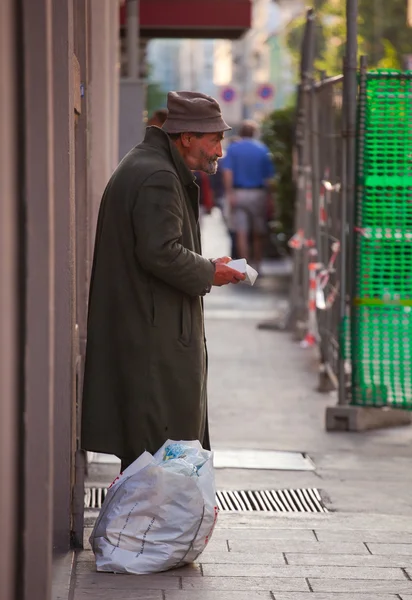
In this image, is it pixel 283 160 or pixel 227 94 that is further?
pixel 227 94

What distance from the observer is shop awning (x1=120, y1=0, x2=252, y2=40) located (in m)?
16.2

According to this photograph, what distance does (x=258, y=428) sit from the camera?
902 centimetres

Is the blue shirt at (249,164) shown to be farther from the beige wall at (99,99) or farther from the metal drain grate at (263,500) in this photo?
the metal drain grate at (263,500)

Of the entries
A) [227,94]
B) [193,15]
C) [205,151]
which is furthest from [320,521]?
[227,94]

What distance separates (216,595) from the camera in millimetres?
5051

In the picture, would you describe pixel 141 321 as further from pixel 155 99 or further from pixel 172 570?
pixel 155 99

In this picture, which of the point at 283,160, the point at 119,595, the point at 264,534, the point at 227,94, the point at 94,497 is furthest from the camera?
the point at 227,94

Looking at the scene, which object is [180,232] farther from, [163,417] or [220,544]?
[220,544]

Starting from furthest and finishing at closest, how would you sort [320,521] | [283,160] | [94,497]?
[283,160] → [94,497] → [320,521]

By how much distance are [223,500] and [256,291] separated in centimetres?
1140

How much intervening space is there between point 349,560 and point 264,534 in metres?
0.55

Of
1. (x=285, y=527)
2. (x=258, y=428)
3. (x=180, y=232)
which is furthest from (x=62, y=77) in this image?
(x=258, y=428)

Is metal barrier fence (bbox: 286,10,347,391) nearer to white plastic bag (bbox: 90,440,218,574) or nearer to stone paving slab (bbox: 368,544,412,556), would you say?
stone paving slab (bbox: 368,544,412,556)

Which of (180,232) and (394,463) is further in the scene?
(394,463)
